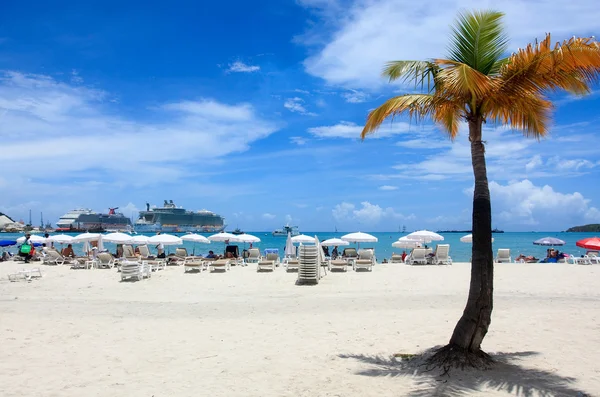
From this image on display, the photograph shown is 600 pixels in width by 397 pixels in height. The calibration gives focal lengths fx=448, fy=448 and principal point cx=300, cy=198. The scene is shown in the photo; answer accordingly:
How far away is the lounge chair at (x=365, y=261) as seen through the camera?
17147mm

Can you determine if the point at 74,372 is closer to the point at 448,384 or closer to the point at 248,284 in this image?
the point at 448,384

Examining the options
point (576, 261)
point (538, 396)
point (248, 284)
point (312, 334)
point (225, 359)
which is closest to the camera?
point (538, 396)

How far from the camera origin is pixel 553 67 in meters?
4.92

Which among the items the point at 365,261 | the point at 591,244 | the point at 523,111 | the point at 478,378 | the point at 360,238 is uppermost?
the point at 523,111

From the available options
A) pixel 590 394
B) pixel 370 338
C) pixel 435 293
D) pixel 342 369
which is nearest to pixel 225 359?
pixel 342 369

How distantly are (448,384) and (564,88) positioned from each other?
11.8ft

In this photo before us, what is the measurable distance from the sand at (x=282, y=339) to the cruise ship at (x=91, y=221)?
313 feet

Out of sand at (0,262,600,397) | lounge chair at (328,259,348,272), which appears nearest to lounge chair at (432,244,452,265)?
lounge chair at (328,259,348,272)

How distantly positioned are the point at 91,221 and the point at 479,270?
354 feet

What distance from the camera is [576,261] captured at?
21.1m

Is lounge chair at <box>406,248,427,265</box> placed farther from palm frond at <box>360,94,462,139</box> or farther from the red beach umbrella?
palm frond at <box>360,94,462,139</box>

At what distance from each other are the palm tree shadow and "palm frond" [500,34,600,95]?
322 centimetres

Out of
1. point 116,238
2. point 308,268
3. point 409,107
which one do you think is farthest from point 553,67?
point 116,238

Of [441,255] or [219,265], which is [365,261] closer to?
[441,255]
